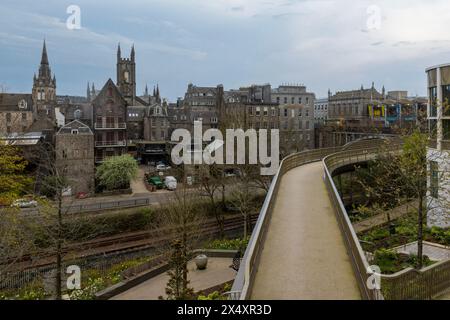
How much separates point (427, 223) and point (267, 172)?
50.6 ft

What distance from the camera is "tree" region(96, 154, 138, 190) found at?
43.1 m

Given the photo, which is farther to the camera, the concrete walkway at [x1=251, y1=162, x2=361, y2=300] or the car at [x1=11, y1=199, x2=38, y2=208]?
the car at [x1=11, y1=199, x2=38, y2=208]

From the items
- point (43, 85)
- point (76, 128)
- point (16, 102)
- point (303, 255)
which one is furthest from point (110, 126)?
point (43, 85)

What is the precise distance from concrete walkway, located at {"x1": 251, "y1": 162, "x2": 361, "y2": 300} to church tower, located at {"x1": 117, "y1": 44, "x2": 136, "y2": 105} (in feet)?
274

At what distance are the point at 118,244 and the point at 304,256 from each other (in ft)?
76.9

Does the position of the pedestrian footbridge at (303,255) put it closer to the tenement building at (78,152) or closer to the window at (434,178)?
the window at (434,178)

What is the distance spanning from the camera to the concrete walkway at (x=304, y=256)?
8.23 metres

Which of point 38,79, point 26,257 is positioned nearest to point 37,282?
point 26,257

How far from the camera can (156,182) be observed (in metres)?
46.2

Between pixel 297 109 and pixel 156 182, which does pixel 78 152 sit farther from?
pixel 297 109

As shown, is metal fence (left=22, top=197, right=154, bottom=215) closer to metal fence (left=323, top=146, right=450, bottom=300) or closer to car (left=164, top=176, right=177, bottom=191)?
car (left=164, top=176, right=177, bottom=191)

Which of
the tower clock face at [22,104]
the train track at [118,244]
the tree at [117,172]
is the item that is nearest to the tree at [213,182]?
the train track at [118,244]

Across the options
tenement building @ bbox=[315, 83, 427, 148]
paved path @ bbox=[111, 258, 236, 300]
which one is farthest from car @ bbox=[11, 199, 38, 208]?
tenement building @ bbox=[315, 83, 427, 148]

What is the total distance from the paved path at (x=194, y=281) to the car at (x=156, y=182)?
76.2 feet
